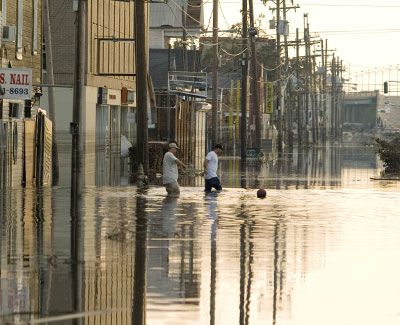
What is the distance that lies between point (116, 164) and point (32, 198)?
83.3 feet

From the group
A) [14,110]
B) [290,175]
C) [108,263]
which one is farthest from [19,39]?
[108,263]

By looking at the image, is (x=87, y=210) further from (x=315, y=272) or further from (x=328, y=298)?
(x=328, y=298)

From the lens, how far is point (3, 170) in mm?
36812

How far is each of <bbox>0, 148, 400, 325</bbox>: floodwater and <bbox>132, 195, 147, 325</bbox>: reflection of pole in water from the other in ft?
0.07

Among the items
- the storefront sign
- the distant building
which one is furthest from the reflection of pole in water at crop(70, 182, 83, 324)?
the distant building

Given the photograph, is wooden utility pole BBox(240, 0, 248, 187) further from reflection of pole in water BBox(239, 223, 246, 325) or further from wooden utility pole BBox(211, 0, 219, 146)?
reflection of pole in water BBox(239, 223, 246, 325)

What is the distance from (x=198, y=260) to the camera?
18359 mm

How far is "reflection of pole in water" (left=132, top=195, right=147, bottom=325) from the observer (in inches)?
511

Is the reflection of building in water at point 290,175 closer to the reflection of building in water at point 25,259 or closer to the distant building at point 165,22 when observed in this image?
the reflection of building in water at point 25,259

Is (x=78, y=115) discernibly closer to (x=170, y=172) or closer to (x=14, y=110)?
(x=170, y=172)

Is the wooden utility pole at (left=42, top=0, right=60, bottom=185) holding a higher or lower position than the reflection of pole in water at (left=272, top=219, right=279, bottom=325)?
higher

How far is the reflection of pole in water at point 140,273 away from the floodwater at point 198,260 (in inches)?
0.8

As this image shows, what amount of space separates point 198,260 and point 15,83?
15004 millimetres

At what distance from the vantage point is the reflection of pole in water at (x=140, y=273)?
13.0 metres
